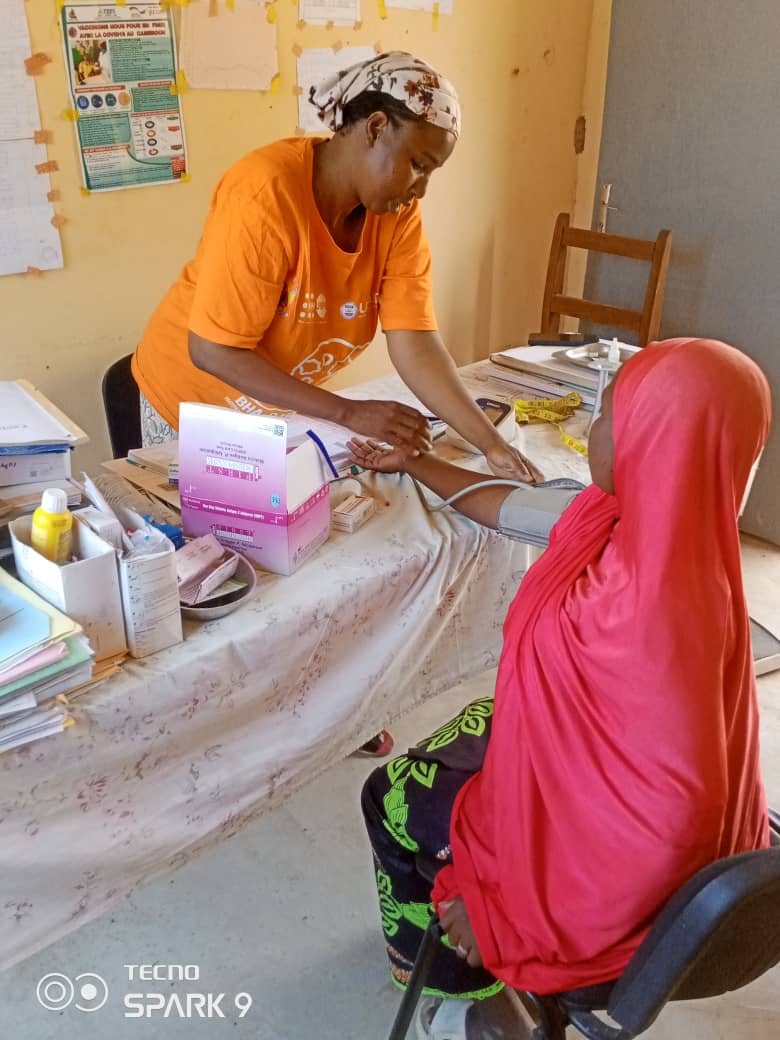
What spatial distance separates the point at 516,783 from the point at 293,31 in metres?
2.26

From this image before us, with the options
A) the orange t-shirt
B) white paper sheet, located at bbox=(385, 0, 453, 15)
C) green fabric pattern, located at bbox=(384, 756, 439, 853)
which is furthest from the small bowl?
white paper sheet, located at bbox=(385, 0, 453, 15)

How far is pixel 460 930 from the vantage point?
1.08 metres

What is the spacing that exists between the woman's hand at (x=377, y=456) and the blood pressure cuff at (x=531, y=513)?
22cm

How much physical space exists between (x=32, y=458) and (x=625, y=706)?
86 cm

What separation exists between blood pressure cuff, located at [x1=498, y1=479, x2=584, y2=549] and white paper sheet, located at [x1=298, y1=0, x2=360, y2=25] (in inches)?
69.8

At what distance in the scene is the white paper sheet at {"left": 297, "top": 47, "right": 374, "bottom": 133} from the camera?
2.53 meters

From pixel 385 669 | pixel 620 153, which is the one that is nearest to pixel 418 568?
pixel 385 669

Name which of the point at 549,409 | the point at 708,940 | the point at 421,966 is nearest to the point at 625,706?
Answer: the point at 708,940

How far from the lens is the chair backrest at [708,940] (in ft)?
2.62

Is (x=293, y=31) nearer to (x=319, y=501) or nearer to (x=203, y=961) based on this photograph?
(x=319, y=501)

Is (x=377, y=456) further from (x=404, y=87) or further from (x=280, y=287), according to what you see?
(x=404, y=87)

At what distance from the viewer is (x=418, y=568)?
1.40m

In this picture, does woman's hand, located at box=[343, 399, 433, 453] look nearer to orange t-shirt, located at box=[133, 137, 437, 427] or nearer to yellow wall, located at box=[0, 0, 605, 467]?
orange t-shirt, located at box=[133, 137, 437, 427]

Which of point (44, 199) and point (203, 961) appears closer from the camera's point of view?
point (203, 961)
